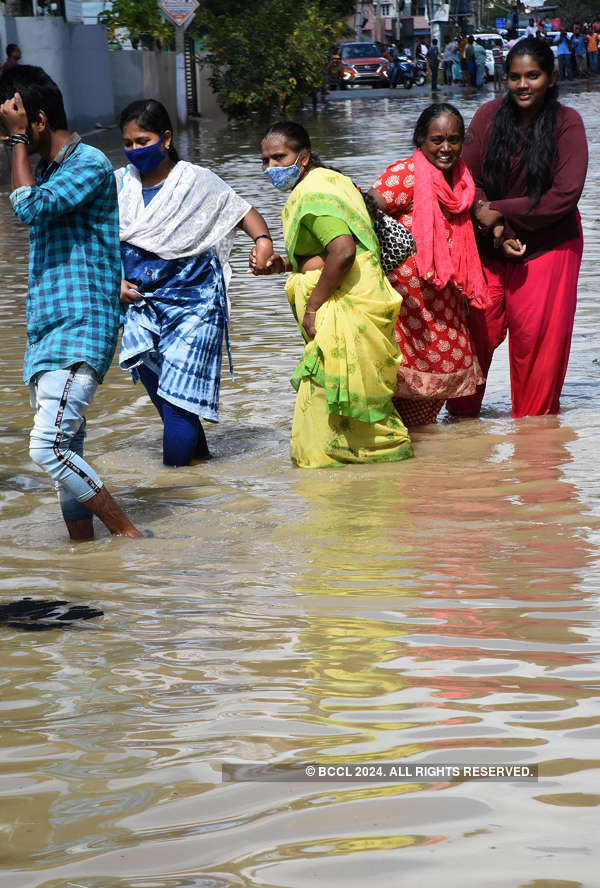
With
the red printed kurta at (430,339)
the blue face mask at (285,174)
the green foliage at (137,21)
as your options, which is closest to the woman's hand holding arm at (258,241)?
the blue face mask at (285,174)

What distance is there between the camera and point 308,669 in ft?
11.5

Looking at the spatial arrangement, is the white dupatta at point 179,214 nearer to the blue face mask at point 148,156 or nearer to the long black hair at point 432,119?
the blue face mask at point 148,156

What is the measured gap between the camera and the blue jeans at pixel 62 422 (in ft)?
15.3

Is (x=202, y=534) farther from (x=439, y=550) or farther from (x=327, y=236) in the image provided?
(x=327, y=236)

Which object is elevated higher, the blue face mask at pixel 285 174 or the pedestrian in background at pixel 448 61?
the pedestrian in background at pixel 448 61

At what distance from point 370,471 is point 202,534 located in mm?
1164

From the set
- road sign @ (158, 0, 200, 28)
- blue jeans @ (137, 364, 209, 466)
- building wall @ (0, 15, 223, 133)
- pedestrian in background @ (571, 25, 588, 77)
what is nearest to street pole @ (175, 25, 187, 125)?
building wall @ (0, 15, 223, 133)

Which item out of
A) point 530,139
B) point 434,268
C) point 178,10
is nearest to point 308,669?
point 434,268

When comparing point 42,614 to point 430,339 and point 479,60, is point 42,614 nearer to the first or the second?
point 430,339

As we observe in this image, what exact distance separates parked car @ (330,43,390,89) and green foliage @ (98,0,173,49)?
15.0 m

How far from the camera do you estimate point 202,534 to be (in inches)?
198

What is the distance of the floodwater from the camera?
259 centimetres

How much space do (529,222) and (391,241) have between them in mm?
A: 783

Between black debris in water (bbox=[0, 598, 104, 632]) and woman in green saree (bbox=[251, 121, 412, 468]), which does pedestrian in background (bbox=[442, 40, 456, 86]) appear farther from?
black debris in water (bbox=[0, 598, 104, 632])
